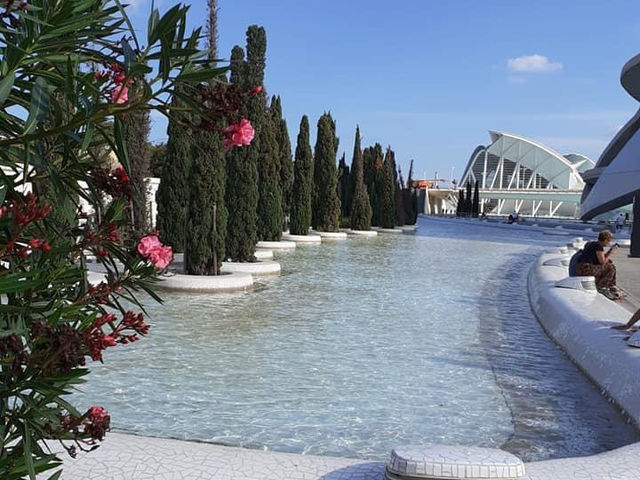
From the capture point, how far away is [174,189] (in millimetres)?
13367

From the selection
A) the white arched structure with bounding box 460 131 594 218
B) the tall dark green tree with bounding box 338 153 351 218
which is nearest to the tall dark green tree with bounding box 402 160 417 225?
the tall dark green tree with bounding box 338 153 351 218

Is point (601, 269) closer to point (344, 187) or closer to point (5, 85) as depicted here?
point (5, 85)

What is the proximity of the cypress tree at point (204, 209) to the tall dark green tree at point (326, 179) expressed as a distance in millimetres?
13091

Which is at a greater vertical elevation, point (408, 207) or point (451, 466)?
point (408, 207)

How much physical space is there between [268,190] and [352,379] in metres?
12.3

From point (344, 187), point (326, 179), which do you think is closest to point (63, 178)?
point (326, 179)

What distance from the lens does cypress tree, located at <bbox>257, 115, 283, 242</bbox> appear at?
17.3 meters

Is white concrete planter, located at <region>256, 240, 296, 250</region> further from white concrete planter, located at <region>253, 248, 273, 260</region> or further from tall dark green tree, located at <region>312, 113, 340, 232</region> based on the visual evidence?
tall dark green tree, located at <region>312, 113, 340, 232</region>

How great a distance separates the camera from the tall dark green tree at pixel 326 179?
24.0m

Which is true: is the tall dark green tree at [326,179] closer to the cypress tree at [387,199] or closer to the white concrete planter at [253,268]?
the cypress tree at [387,199]

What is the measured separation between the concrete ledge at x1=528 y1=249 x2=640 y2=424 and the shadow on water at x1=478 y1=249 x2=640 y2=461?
0.37 ft

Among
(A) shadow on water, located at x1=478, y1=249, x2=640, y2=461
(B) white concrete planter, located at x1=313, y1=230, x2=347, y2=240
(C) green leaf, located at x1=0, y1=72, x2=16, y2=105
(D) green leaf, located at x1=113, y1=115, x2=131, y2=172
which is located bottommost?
(A) shadow on water, located at x1=478, y1=249, x2=640, y2=461

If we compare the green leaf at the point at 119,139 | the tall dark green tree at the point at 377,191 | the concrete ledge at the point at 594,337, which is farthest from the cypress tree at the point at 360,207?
the green leaf at the point at 119,139

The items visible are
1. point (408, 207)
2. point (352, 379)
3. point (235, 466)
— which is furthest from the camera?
point (408, 207)
